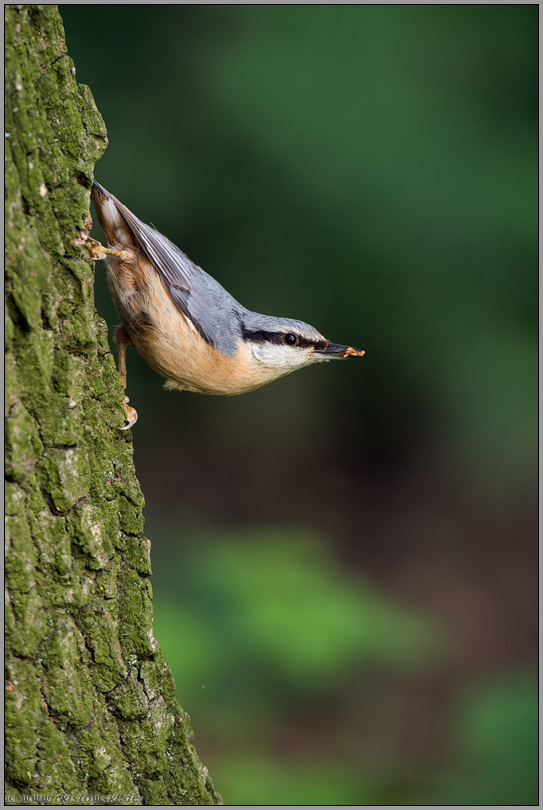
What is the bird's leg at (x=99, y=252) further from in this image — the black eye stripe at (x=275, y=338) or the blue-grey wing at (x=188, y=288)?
the black eye stripe at (x=275, y=338)

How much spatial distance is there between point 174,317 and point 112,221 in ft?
1.34

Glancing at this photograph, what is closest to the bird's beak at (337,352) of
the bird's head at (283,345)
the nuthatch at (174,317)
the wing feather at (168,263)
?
the bird's head at (283,345)

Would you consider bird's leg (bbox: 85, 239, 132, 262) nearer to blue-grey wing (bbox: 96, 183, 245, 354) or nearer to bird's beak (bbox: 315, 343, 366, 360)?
blue-grey wing (bbox: 96, 183, 245, 354)

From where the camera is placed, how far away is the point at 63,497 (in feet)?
4.62

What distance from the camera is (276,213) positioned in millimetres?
4406

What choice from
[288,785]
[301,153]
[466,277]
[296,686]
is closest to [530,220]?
[466,277]

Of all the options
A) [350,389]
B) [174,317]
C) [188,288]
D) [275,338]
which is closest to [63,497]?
[174,317]

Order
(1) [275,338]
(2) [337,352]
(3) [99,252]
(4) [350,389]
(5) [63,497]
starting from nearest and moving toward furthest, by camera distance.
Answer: (5) [63,497] → (3) [99,252] → (1) [275,338] → (2) [337,352] → (4) [350,389]

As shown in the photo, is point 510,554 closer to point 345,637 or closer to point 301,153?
point 345,637

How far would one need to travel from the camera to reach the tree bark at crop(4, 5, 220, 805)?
131cm

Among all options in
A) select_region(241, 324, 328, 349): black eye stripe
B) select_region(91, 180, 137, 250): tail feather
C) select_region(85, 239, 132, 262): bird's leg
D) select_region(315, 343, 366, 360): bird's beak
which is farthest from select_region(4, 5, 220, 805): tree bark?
select_region(315, 343, 366, 360): bird's beak

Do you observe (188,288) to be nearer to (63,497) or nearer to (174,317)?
(174,317)

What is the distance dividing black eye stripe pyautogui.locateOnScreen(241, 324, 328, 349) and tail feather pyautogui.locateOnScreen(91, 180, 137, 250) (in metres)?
0.55

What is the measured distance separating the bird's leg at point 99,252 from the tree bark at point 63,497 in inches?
4.1
